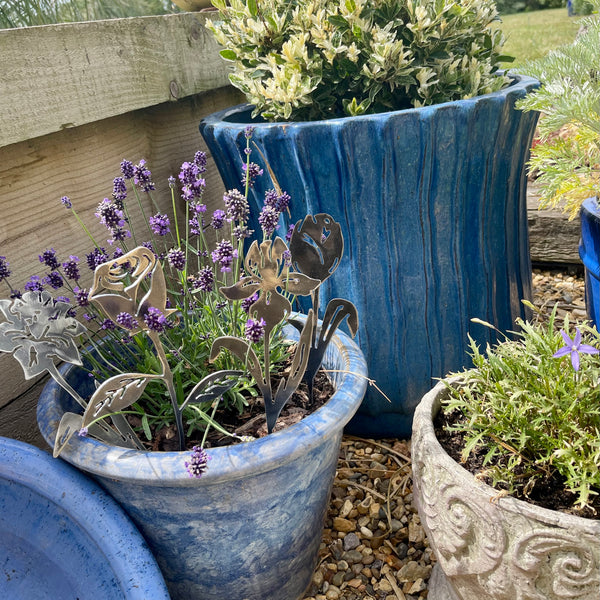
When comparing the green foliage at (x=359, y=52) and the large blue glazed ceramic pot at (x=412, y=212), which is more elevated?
the green foliage at (x=359, y=52)

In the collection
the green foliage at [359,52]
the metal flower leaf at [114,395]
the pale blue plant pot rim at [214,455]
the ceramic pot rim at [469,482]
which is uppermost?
the green foliage at [359,52]

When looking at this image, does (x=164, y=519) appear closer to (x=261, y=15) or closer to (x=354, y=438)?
(x=354, y=438)

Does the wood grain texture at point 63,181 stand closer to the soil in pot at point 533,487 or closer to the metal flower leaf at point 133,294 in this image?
the metal flower leaf at point 133,294

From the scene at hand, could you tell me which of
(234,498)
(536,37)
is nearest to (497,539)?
(234,498)

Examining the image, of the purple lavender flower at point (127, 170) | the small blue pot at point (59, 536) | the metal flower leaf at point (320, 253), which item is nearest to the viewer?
the small blue pot at point (59, 536)

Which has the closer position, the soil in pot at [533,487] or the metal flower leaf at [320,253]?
the soil in pot at [533,487]

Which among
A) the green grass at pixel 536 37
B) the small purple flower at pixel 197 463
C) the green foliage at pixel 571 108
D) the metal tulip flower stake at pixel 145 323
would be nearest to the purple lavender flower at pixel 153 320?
the metal tulip flower stake at pixel 145 323

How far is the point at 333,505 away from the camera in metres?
1.70

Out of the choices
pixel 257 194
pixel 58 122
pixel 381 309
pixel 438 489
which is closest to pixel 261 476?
pixel 438 489

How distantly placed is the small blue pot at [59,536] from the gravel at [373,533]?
1.84 ft

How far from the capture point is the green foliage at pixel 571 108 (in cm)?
142

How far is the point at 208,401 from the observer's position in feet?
4.16

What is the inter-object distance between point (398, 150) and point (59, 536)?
1216 millimetres

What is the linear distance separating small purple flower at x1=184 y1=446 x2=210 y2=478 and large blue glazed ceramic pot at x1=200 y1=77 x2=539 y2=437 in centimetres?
80
